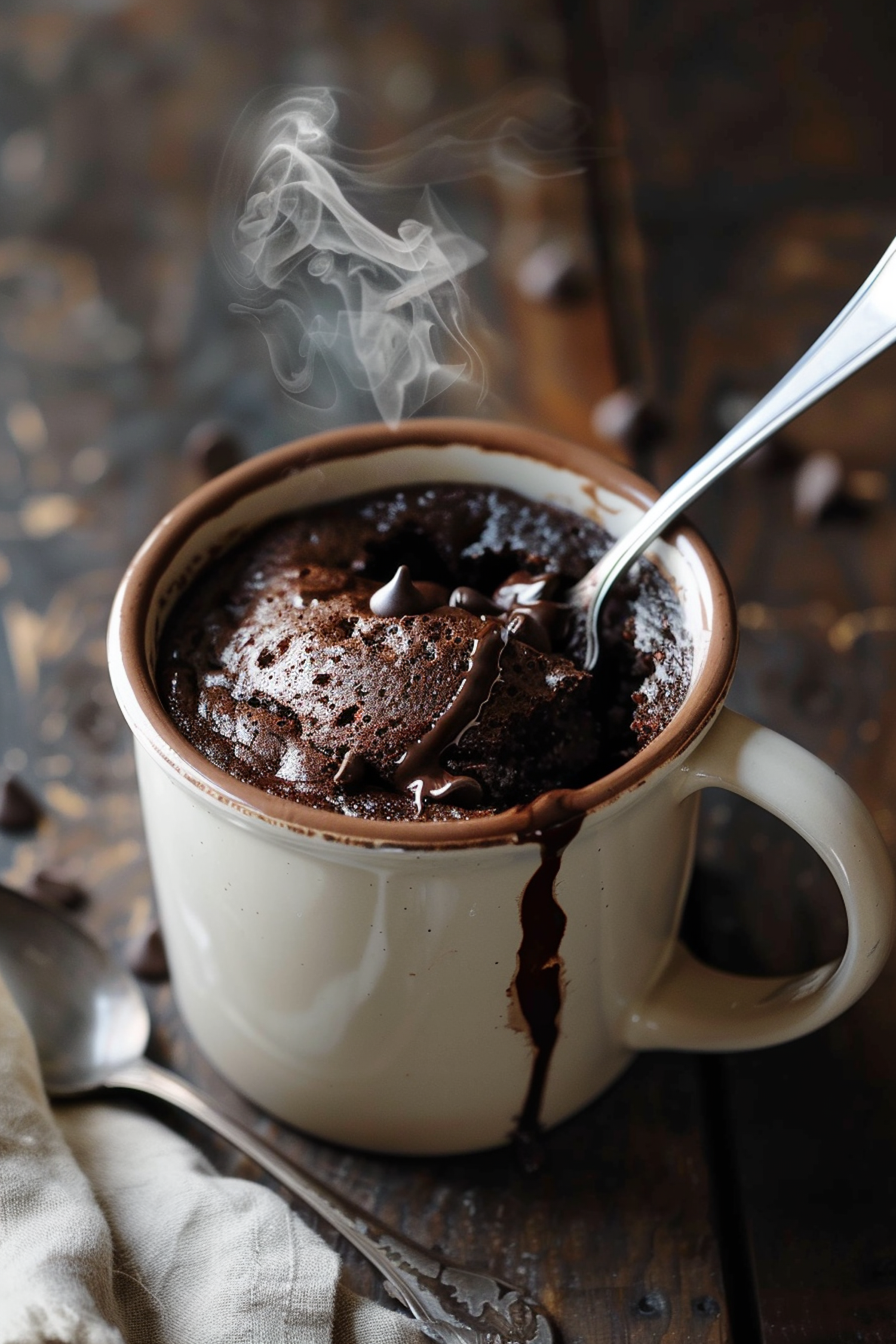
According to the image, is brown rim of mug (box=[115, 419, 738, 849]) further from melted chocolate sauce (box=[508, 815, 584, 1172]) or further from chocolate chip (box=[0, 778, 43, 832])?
chocolate chip (box=[0, 778, 43, 832])

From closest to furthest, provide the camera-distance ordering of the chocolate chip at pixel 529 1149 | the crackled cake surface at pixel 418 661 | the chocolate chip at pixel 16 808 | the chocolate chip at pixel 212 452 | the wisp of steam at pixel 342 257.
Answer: the crackled cake surface at pixel 418 661 → the chocolate chip at pixel 529 1149 → the wisp of steam at pixel 342 257 → the chocolate chip at pixel 16 808 → the chocolate chip at pixel 212 452

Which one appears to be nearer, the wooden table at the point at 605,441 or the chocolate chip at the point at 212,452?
the wooden table at the point at 605,441

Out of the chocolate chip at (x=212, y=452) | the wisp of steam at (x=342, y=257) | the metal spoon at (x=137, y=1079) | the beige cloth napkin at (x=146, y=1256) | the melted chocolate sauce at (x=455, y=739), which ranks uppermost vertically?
the wisp of steam at (x=342, y=257)

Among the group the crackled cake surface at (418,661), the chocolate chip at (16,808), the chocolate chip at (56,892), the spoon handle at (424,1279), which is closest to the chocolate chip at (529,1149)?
the spoon handle at (424,1279)

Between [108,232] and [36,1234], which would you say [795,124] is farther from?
[36,1234]

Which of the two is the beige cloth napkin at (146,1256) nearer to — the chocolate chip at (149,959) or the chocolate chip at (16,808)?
the chocolate chip at (149,959)

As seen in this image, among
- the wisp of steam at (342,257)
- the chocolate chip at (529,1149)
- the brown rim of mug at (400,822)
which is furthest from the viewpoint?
the wisp of steam at (342,257)

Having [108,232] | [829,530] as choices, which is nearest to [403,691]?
[829,530]
